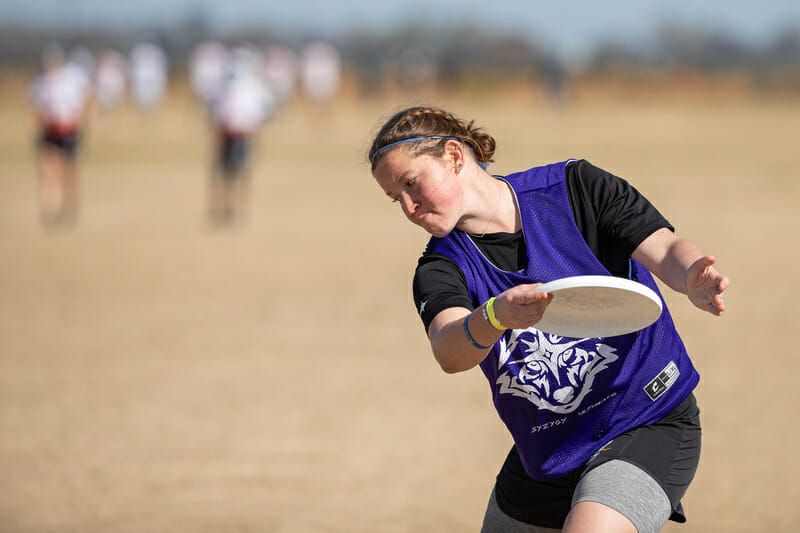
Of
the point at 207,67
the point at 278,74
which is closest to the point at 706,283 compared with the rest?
the point at 207,67

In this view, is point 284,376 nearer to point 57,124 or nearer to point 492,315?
point 492,315

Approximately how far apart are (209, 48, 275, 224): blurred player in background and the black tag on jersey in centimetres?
1116

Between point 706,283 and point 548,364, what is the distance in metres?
0.48

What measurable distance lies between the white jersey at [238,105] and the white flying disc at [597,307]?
1134 centimetres

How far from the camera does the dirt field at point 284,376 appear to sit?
→ 485 cm

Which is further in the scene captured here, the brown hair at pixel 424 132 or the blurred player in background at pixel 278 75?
the blurred player in background at pixel 278 75

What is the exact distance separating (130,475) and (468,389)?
243 cm

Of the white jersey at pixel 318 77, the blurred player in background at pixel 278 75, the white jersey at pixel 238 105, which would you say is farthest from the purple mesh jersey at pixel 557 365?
the white jersey at pixel 318 77

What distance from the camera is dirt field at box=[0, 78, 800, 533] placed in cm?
485

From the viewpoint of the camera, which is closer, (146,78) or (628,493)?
(628,493)

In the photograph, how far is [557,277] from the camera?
8.54 feet

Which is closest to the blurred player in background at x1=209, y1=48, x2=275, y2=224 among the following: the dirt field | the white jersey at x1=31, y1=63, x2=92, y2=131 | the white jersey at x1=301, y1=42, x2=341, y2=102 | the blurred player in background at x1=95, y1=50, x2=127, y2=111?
the dirt field

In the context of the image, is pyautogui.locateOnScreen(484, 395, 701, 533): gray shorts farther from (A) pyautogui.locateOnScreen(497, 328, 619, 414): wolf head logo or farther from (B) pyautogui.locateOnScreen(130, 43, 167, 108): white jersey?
(B) pyautogui.locateOnScreen(130, 43, 167, 108): white jersey

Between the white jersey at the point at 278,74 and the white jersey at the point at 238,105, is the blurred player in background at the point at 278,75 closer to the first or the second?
the white jersey at the point at 278,74
